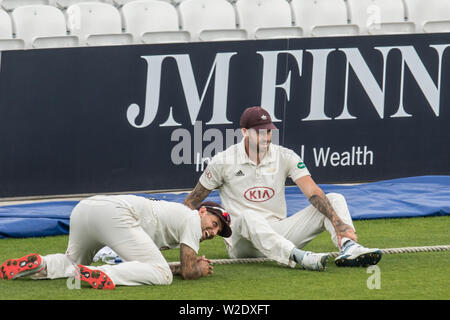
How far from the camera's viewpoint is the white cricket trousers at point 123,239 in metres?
5.97

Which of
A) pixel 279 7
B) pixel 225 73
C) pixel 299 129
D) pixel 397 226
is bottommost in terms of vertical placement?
pixel 397 226

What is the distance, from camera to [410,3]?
41.1 ft

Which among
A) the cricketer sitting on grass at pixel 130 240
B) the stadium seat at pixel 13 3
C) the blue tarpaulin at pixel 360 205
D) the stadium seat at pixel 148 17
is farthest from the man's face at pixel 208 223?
the stadium seat at pixel 13 3

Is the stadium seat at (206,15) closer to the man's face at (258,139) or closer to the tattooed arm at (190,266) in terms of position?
the man's face at (258,139)

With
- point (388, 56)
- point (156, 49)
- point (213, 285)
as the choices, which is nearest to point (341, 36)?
point (388, 56)

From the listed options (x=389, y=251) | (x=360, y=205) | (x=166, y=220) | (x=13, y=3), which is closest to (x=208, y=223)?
(x=166, y=220)

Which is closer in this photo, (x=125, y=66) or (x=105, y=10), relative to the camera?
(x=125, y=66)

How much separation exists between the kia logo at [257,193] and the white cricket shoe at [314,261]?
82cm

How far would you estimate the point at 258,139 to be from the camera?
7.23 metres

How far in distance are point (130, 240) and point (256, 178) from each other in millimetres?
1580

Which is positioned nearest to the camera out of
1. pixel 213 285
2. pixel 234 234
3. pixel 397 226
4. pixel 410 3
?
pixel 213 285

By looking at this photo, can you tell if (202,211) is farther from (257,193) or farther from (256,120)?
(256,120)

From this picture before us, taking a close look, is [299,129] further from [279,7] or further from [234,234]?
[234,234]

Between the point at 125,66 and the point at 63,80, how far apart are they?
2.35 ft
